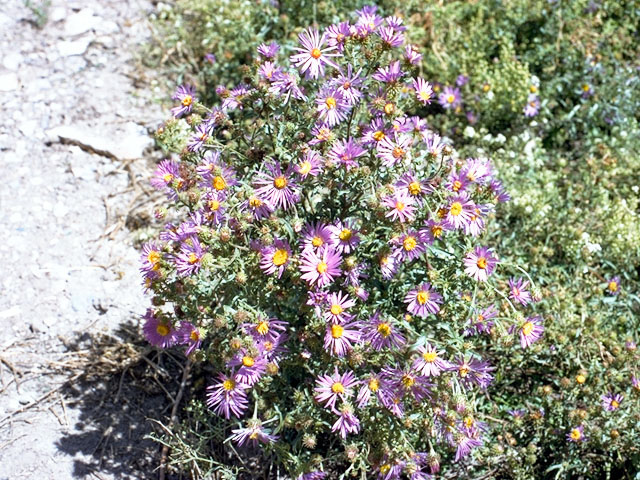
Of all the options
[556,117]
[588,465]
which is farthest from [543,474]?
[556,117]

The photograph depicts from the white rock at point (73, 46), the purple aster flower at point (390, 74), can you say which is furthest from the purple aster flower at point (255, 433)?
the white rock at point (73, 46)

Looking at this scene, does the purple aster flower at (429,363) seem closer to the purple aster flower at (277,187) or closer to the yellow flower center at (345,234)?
the yellow flower center at (345,234)

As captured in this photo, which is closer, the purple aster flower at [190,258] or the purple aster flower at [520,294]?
the purple aster flower at [190,258]

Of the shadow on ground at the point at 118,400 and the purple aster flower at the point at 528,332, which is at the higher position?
the purple aster flower at the point at 528,332

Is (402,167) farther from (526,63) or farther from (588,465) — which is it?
(526,63)

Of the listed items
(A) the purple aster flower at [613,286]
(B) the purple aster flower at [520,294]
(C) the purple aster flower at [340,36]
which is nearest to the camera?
(C) the purple aster flower at [340,36]
